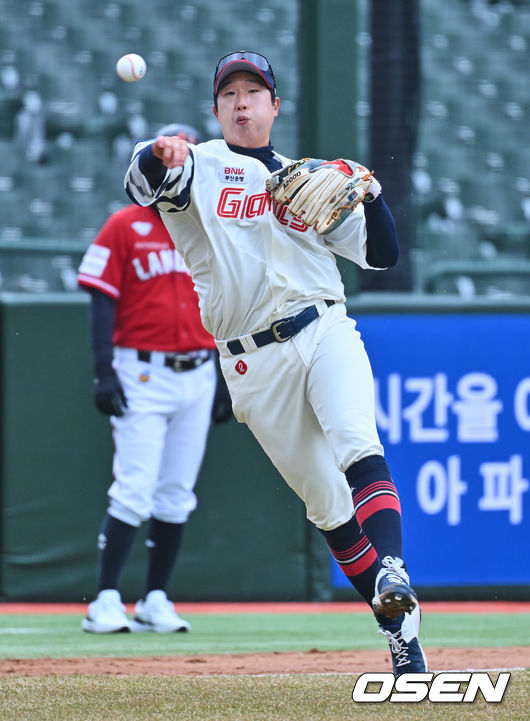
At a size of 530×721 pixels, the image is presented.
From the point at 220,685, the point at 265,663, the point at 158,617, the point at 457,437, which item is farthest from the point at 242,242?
the point at 457,437

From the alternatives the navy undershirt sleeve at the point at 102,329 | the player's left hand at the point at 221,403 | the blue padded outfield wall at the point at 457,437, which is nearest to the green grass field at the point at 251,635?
the blue padded outfield wall at the point at 457,437

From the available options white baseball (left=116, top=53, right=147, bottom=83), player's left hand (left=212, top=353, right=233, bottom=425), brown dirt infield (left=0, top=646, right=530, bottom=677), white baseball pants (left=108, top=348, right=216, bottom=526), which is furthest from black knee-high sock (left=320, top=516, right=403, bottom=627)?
player's left hand (left=212, top=353, right=233, bottom=425)

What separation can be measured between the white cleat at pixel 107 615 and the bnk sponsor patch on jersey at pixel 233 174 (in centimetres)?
205

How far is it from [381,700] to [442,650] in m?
1.26

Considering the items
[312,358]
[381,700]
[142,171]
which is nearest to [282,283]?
[312,358]

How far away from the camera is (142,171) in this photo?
3.22m

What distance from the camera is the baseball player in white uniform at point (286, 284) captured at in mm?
3184

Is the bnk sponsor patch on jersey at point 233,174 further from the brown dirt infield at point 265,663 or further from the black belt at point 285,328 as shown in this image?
the brown dirt infield at point 265,663

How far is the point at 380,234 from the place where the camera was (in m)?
3.36

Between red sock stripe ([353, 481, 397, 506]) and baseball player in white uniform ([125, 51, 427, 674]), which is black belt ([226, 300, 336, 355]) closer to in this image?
baseball player in white uniform ([125, 51, 427, 674])

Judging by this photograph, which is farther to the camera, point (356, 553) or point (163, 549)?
point (163, 549)

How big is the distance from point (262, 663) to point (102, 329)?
1544 millimetres

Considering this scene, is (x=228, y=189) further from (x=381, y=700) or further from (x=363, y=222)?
(x=381, y=700)

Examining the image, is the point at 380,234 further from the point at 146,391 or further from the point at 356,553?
the point at 146,391
